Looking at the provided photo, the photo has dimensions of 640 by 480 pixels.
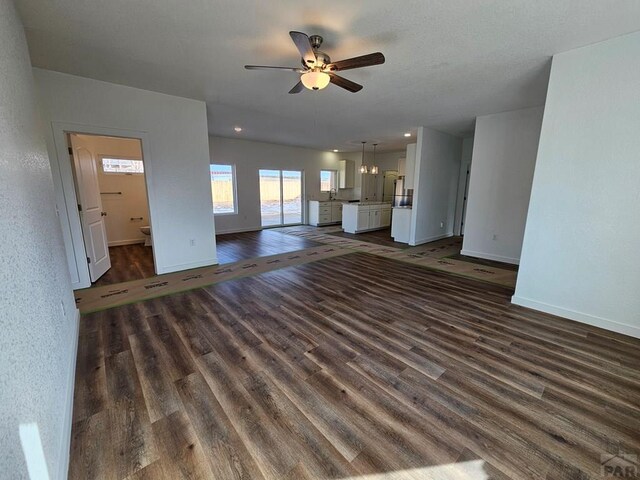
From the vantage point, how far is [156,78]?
3.21m

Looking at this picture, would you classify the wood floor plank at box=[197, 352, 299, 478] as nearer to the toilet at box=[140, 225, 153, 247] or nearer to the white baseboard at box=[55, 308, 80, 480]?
the white baseboard at box=[55, 308, 80, 480]

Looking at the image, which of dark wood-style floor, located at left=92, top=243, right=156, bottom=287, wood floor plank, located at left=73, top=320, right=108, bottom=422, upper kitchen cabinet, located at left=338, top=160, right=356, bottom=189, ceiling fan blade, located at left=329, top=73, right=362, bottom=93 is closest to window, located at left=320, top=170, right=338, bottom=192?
upper kitchen cabinet, located at left=338, top=160, right=356, bottom=189

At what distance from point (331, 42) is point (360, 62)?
0.45m

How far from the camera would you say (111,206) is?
227 inches

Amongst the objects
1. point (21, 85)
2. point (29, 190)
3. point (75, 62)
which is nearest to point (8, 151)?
point (29, 190)

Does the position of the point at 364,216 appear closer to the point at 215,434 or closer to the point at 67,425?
the point at 215,434

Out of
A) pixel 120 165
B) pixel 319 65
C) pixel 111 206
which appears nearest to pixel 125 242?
pixel 111 206

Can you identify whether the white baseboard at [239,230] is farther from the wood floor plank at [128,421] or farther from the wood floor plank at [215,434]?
the wood floor plank at [215,434]

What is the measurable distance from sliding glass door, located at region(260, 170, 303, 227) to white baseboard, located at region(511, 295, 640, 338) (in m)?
6.98

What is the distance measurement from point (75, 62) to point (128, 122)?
78cm

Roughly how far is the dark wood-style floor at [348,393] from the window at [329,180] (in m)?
→ 7.47

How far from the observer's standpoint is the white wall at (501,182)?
4441mm

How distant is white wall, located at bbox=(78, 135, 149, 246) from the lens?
5.57 m

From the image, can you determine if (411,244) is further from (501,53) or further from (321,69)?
(321,69)
